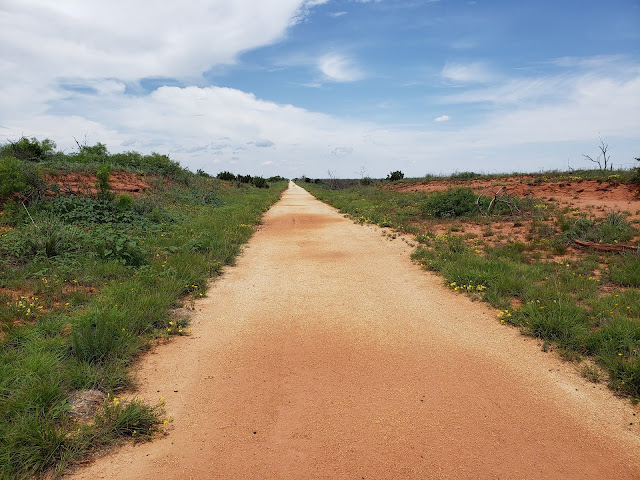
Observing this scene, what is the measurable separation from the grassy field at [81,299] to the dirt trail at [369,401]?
264mm

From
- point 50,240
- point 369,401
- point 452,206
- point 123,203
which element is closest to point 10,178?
point 123,203

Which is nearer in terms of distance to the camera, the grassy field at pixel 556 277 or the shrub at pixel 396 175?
the grassy field at pixel 556 277

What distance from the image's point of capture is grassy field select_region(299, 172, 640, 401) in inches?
149

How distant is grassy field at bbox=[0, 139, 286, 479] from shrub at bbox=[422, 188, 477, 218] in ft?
21.1

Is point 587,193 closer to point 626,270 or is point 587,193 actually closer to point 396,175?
point 626,270

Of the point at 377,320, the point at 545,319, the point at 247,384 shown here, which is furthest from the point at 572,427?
the point at 247,384

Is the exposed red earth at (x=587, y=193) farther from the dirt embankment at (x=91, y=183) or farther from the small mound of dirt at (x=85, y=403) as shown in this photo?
the dirt embankment at (x=91, y=183)

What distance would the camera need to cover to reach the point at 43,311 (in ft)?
14.6

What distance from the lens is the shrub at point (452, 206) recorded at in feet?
41.5

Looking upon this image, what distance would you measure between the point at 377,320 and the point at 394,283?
163 cm

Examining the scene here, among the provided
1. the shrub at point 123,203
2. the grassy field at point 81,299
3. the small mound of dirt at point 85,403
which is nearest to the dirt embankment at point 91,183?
the grassy field at point 81,299

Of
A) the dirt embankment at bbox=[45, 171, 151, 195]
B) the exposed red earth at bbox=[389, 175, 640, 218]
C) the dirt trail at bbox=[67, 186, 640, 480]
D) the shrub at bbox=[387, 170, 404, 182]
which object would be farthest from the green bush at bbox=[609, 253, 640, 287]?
the shrub at bbox=[387, 170, 404, 182]

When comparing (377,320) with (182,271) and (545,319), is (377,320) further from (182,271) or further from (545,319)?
(182,271)

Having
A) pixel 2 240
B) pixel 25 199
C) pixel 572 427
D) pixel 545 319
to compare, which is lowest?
pixel 572 427
